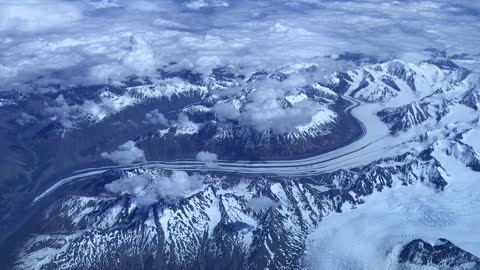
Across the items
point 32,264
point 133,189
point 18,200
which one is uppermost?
point 133,189

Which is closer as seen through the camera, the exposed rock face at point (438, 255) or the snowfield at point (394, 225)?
the exposed rock face at point (438, 255)

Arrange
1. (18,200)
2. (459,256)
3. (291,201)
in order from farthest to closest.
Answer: (18,200) < (291,201) < (459,256)

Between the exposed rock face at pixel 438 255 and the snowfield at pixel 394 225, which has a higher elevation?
the exposed rock face at pixel 438 255

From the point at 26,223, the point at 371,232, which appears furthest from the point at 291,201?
the point at 26,223

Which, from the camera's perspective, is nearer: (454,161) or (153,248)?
(153,248)

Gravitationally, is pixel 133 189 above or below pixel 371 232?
below

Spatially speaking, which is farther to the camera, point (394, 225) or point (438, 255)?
point (394, 225)

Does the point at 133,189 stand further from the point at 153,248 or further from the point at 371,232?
the point at 371,232

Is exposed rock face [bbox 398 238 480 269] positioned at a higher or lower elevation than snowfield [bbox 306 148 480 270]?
higher

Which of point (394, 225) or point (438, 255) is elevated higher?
point (438, 255)

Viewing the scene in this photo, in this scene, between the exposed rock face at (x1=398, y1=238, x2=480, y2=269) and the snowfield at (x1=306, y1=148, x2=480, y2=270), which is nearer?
the exposed rock face at (x1=398, y1=238, x2=480, y2=269)

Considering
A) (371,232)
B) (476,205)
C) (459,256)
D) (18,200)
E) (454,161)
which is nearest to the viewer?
(459,256)
